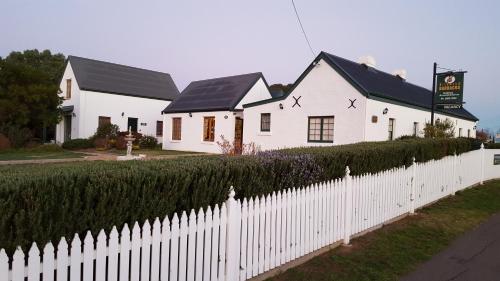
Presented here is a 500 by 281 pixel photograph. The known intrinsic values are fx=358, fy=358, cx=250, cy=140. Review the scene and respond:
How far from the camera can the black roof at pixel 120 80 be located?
28703mm

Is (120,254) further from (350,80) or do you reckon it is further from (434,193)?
(350,80)

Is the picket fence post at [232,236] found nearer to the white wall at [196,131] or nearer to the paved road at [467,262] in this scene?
the paved road at [467,262]

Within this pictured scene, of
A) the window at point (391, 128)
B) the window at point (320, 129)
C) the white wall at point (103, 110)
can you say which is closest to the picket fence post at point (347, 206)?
the window at point (320, 129)

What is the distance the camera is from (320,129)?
18.5 metres

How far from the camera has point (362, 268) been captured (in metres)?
4.99

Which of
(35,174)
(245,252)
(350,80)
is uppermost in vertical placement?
(350,80)

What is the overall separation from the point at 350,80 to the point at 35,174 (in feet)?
51.3

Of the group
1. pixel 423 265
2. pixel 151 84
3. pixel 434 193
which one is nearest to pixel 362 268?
pixel 423 265

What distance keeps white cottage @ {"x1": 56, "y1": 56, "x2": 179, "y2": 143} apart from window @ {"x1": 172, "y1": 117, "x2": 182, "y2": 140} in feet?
15.1

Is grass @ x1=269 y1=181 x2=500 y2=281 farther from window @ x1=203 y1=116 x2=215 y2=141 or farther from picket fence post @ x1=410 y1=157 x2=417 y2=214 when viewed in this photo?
window @ x1=203 y1=116 x2=215 y2=141

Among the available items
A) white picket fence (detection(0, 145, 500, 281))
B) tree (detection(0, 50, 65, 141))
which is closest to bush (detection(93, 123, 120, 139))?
tree (detection(0, 50, 65, 141))

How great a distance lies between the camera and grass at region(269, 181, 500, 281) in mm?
4805

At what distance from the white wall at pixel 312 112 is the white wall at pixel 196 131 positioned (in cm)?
165

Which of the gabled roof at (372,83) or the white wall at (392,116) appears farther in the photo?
the gabled roof at (372,83)
